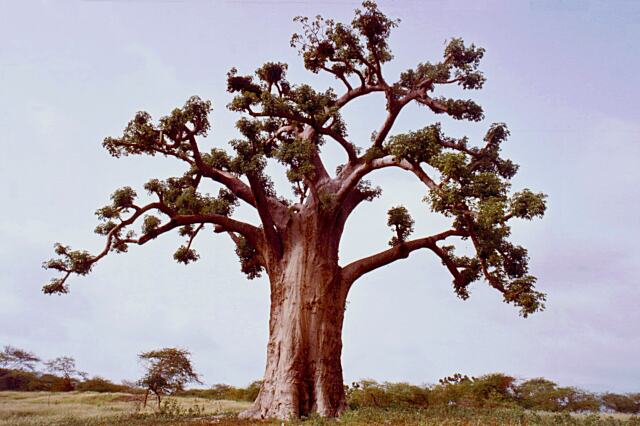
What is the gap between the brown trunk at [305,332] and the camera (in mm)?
13180

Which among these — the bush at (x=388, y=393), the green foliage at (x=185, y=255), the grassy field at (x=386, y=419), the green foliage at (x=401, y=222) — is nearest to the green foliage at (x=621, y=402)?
the bush at (x=388, y=393)

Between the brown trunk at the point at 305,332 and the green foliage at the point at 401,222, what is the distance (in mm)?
2276

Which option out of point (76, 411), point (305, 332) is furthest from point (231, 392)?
point (305, 332)

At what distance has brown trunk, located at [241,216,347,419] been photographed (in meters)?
13.2

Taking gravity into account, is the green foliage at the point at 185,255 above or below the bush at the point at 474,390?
above

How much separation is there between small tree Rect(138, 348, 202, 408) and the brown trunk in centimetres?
472

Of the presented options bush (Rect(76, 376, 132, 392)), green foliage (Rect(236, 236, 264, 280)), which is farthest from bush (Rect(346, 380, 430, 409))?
bush (Rect(76, 376, 132, 392))

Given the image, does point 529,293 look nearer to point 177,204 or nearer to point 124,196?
point 177,204

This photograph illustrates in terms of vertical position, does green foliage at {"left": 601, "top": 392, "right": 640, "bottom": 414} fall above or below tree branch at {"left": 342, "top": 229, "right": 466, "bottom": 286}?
below

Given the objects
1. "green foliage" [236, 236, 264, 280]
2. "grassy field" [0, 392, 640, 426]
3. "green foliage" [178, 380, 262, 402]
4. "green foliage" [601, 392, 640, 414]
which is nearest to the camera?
"grassy field" [0, 392, 640, 426]

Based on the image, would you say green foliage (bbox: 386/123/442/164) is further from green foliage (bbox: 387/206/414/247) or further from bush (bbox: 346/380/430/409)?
bush (bbox: 346/380/430/409)

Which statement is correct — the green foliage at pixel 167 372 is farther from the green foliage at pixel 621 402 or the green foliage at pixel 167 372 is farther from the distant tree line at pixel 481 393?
→ the green foliage at pixel 621 402

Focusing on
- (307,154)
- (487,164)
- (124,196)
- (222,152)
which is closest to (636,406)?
(487,164)

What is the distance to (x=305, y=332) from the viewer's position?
1376 cm
